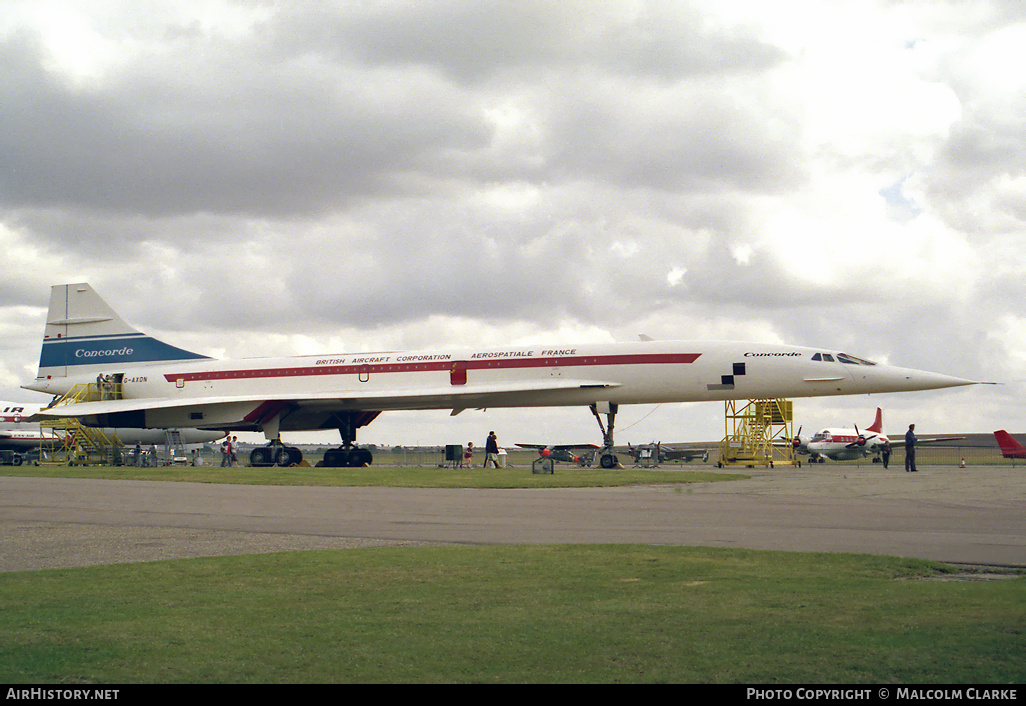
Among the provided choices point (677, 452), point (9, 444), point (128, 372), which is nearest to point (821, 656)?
point (128, 372)

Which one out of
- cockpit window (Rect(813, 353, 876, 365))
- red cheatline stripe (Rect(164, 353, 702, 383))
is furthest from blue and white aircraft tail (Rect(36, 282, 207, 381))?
cockpit window (Rect(813, 353, 876, 365))

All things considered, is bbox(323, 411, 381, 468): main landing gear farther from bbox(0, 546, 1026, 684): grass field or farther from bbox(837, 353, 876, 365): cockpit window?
bbox(0, 546, 1026, 684): grass field

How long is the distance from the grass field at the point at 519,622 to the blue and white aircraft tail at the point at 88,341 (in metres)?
32.9

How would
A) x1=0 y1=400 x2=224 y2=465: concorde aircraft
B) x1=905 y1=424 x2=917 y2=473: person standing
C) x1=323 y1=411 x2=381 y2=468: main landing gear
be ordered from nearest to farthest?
x1=905 y1=424 x2=917 y2=473: person standing < x1=323 y1=411 x2=381 y2=468: main landing gear < x1=0 y1=400 x2=224 y2=465: concorde aircraft

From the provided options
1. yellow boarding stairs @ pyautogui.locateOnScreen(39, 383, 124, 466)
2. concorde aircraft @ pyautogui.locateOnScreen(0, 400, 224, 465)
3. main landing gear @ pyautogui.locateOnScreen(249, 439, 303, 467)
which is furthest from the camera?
concorde aircraft @ pyautogui.locateOnScreen(0, 400, 224, 465)

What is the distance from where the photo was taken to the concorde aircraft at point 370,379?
93.9 feet

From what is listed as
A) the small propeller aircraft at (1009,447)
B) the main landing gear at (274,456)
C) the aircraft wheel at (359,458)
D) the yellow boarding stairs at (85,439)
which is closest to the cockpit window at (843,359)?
the aircraft wheel at (359,458)

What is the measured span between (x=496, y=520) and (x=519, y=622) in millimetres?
6377

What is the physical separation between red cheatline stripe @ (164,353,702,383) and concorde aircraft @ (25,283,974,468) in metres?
0.04

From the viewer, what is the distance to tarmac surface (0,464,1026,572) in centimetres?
869

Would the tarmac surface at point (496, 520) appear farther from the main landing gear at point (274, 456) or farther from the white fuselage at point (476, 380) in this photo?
the main landing gear at point (274, 456)
